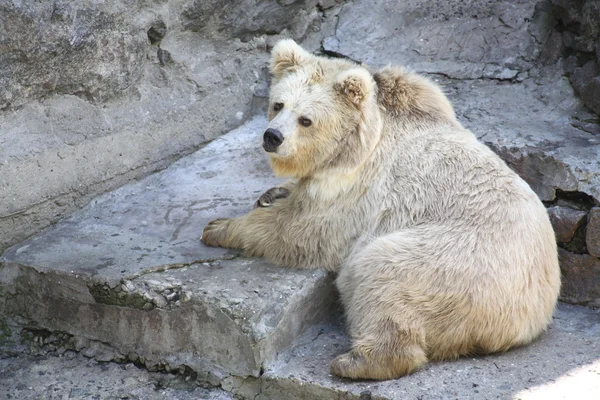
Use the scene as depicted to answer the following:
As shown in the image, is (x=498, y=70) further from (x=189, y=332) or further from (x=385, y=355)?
(x=189, y=332)

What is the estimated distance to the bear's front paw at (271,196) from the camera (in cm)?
465

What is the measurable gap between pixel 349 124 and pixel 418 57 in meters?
1.86

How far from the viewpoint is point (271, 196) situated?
Result: 4672 mm

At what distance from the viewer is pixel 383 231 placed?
4.10 metres

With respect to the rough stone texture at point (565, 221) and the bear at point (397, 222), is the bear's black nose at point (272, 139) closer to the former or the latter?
the bear at point (397, 222)

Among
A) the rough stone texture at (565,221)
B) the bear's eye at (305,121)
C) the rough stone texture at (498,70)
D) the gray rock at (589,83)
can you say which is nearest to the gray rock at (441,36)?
the rough stone texture at (498,70)

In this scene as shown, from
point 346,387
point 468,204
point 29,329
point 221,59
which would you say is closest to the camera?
point 346,387

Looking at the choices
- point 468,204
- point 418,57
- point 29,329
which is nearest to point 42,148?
point 29,329

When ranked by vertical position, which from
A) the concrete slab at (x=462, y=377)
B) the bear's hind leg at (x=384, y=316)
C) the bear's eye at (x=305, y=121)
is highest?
the bear's eye at (x=305, y=121)

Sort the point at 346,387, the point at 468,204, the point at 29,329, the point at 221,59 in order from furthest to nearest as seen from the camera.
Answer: the point at 221,59
the point at 29,329
the point at 468,204
the point at 346,387

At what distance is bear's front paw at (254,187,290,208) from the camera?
465cm

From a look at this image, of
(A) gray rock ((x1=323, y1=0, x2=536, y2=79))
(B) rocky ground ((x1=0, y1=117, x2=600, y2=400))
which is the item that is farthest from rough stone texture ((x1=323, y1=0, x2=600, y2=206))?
(B) rocky ground ((x1=0, y1=117, x2=600, y2=400))

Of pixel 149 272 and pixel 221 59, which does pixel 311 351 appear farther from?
pixel 221 59

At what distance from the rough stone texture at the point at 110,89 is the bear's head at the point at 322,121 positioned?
1.18m
